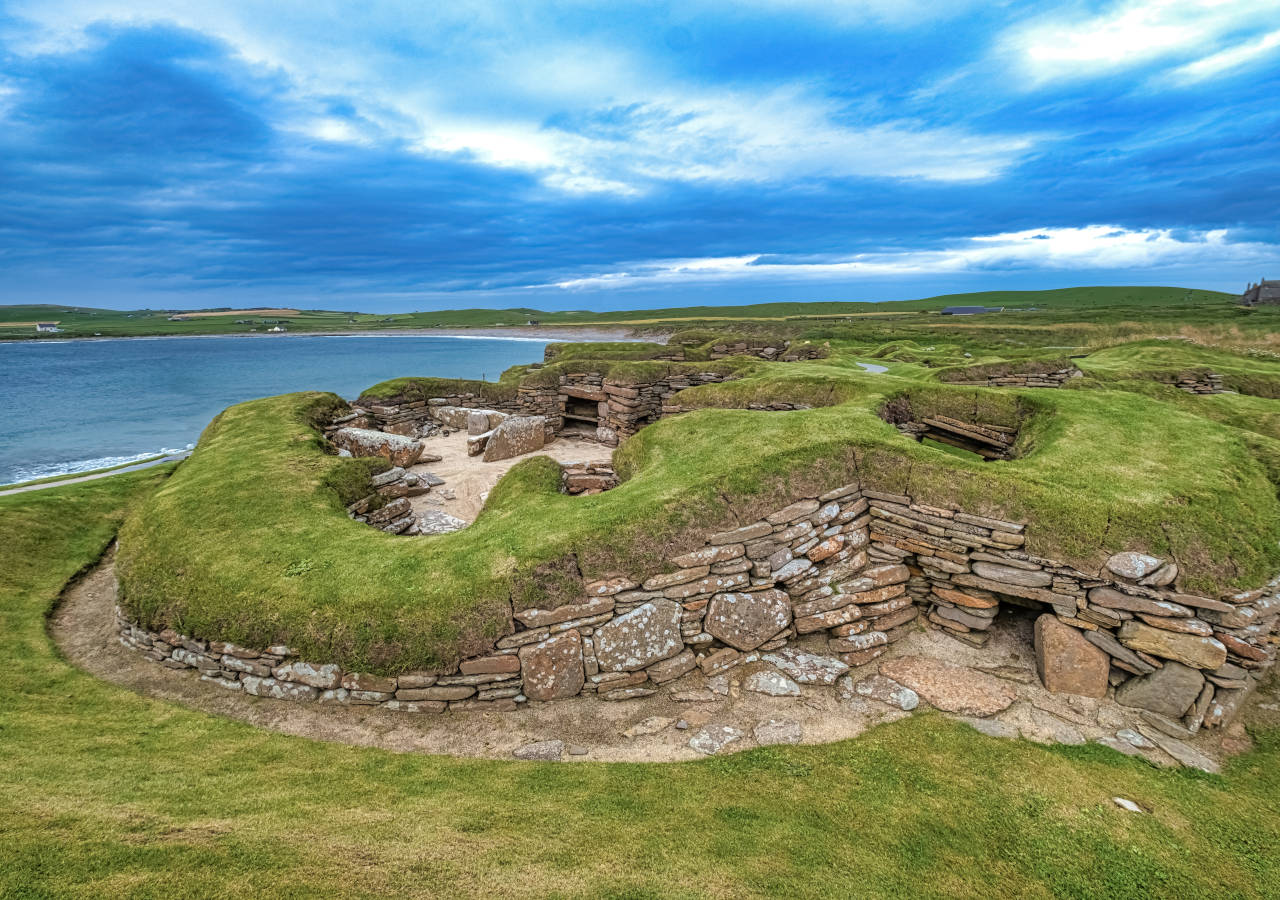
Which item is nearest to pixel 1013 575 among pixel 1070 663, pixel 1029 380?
pixel 1070 663

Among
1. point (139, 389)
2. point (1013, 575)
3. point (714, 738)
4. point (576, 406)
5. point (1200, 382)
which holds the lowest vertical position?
point (714, 738)

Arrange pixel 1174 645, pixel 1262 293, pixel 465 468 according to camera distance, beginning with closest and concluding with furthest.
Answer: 1. pixel 1174 645
2. pixel 465 468
3. pixel 1262 293

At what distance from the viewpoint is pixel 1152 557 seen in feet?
25.9

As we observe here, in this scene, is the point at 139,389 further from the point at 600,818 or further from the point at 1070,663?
the point at 1070,663

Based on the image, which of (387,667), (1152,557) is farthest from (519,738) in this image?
(1152,557)

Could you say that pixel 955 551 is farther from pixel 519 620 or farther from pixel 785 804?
pixel 519 620

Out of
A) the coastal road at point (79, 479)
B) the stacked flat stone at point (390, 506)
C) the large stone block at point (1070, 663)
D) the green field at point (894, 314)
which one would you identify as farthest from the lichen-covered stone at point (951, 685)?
the green field at point (894, 314)

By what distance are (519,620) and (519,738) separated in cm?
157

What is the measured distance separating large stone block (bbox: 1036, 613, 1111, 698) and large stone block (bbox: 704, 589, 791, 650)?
3.91 m

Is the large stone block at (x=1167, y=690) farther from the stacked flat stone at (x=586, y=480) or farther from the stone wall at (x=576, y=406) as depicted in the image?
the stone wall at (x=576, y=406)

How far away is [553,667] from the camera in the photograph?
8.00 meters

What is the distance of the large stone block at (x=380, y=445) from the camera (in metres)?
17.5

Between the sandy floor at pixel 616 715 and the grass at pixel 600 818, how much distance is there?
0.36m

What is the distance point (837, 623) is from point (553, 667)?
4.80m
